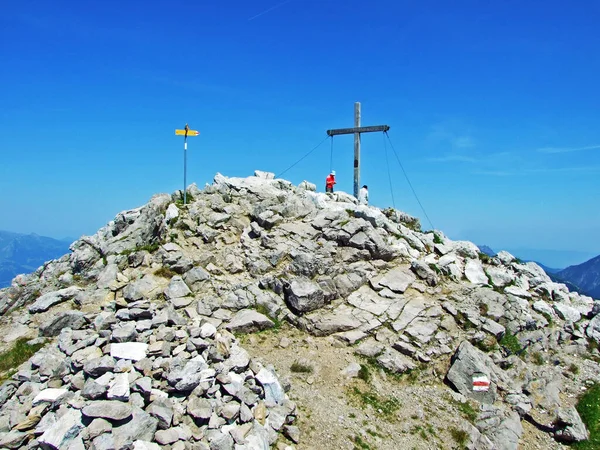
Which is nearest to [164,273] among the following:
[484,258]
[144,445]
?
[144,445]

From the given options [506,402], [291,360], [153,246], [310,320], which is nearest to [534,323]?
[506,402]

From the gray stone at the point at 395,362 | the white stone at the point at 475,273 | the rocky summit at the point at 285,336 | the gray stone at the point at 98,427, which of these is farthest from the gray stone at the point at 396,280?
the gray stone at the point at 98,427

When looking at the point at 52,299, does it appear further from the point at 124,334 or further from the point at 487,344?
the point at 487,344

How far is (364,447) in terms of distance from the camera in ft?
37.2

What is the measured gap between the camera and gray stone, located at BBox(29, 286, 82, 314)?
1646 cm

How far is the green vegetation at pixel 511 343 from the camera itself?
17.0 m

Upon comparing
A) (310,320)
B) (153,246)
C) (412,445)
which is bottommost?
(412,445)

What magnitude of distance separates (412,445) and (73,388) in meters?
10.0

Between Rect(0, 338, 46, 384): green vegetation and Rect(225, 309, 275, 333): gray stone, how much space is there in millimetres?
6988

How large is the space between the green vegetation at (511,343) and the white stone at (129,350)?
14.9 m

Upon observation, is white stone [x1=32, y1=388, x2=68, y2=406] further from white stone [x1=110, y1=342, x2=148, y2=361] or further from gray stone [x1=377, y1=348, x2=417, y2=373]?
gray stone [x1=377, y1=348, x2=417, y2=373]

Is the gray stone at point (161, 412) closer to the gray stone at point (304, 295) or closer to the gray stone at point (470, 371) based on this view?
the gray stone at point (304, 295)

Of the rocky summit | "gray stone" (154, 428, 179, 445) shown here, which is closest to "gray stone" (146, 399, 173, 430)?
the rocky summit

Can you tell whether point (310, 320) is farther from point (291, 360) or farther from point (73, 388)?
point (73, 388)
